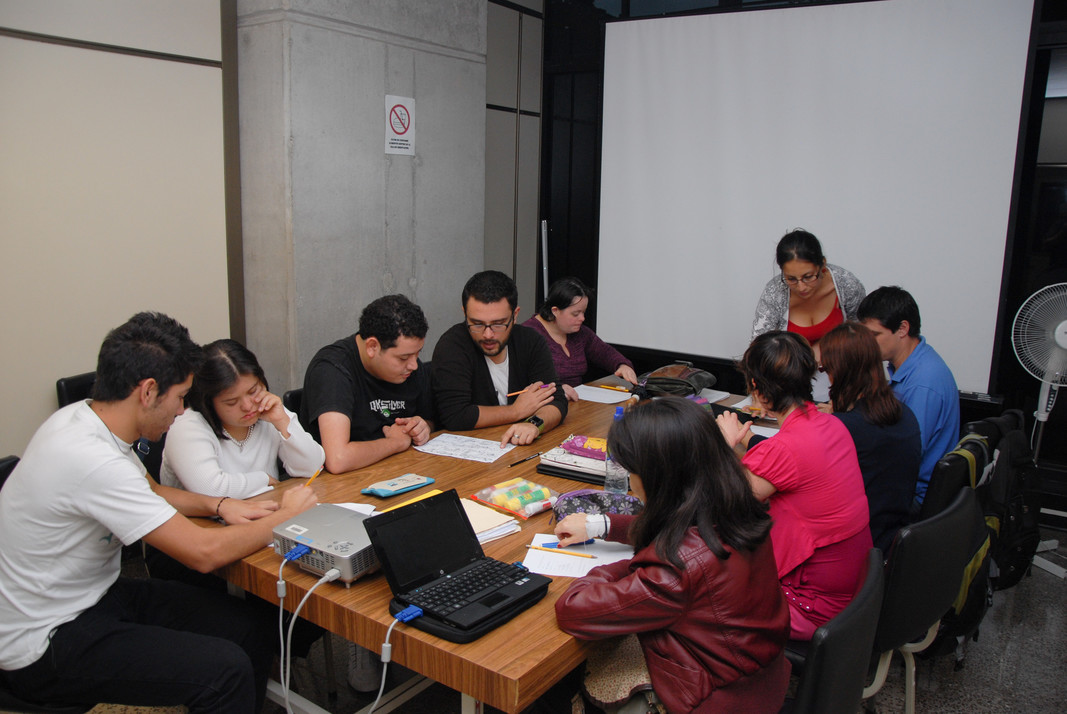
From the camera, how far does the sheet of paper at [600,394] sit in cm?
364

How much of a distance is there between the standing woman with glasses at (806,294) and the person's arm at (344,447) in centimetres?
209

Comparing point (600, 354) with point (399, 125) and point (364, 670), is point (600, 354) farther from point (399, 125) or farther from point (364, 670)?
point (364, 670)

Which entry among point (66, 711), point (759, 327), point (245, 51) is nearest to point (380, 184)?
point (245, 51)

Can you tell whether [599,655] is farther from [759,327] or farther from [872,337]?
[759,327]

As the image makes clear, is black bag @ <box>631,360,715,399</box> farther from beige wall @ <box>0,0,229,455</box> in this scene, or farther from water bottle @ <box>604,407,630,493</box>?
beige wall @ <box>0,0,229,455</box>

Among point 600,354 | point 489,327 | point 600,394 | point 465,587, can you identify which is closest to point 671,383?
point 600,394

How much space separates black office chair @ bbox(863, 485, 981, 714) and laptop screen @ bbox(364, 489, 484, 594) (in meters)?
1.02

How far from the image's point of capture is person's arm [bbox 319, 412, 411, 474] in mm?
2461

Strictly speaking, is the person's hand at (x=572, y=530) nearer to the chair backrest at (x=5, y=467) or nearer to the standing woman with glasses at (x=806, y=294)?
the chair backrest at (x=5, y=467)

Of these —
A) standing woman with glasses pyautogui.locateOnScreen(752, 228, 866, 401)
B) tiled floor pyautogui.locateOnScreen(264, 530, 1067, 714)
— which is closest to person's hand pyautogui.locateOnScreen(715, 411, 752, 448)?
tiled floor pyautogui.locateOnScreen(264, 530, 1067, 714)

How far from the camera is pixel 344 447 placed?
8.16 feet

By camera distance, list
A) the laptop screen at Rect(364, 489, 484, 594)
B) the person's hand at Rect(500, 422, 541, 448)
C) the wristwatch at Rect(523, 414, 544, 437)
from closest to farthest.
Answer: the laptop screen at Rect(364, 489, 484, 594) < the person's hand at Rect(500, 422, 541, 448) < the wristwatch at Rect(523, 414, 544, 437)

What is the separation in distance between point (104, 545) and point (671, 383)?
250cm

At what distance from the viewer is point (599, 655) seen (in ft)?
5.38
